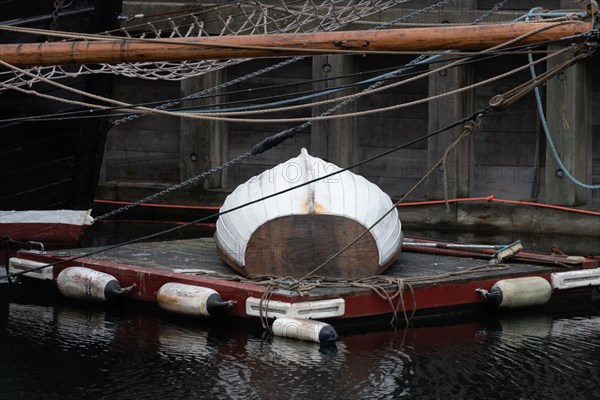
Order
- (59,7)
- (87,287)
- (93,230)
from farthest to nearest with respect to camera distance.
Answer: (93,230)
(59,7)
(87,287)

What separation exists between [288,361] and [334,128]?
7285 mm

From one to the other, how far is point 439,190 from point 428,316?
5.44m

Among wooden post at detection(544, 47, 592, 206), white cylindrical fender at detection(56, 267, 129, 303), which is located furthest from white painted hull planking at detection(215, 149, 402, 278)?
wooden post at detection(544, 47, 592, 206)

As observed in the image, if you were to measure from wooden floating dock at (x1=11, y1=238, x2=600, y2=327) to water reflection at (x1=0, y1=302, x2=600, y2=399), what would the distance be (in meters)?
0.21

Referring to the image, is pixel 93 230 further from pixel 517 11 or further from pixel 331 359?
pixel 331 359

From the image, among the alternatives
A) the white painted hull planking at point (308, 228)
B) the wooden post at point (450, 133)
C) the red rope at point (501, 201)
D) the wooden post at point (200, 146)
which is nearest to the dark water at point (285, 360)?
the white painted hull planking at point (308, 228)

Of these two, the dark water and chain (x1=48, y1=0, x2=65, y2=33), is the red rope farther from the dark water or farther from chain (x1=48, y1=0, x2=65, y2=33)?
chain (x1=48, y1=0, x2=65, y2=33)

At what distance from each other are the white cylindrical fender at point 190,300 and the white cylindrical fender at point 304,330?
25.4 inches

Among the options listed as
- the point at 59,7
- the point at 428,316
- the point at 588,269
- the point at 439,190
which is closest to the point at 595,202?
the point at 439,190

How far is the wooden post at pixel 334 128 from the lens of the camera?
17844 mm

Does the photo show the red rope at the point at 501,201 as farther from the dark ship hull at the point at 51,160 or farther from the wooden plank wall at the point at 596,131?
the dark ship hull at the point at 51,160

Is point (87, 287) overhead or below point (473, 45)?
below

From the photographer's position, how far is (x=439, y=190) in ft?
57.7

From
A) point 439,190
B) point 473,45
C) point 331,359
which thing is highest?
point 473,45
